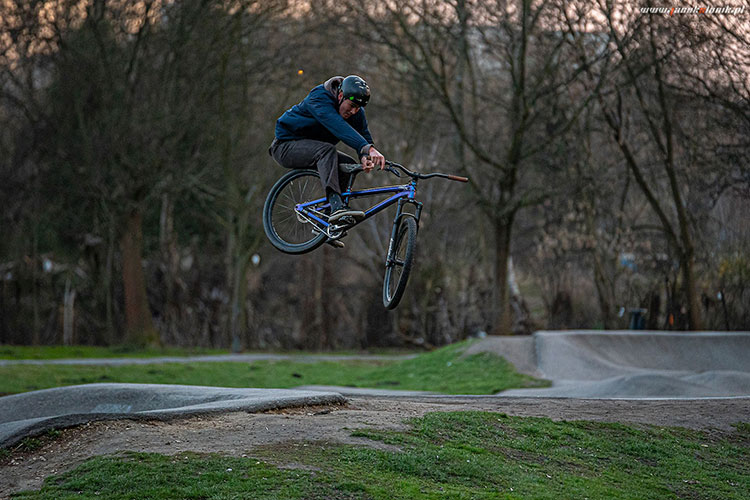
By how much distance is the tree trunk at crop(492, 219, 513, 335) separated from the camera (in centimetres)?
2139

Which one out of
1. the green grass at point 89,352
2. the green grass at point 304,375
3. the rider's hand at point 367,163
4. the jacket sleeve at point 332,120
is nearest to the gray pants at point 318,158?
the jacket sleeve at point 332,120

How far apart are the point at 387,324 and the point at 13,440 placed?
66.9 ft

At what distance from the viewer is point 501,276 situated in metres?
21.6

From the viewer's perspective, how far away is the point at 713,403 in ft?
32.6

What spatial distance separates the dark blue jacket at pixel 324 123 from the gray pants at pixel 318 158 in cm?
10

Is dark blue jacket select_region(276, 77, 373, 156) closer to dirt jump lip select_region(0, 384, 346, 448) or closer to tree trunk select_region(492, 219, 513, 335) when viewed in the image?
dirt jump lip select_region(0, 384, 346, 448)

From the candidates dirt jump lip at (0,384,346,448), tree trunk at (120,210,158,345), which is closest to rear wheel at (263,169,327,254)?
dirt jump lip at (0,384,346,448)

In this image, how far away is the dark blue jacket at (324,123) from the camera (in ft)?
25.7

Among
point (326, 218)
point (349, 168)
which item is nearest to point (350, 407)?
point (326, 218)

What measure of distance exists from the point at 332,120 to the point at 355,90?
1.09ft

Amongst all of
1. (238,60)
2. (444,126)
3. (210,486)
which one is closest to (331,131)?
(210,486)

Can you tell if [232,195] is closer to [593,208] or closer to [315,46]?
[315,46]

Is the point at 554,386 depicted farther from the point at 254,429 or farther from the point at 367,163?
the point at 254,429

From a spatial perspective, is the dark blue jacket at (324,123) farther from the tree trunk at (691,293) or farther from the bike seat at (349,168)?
the tree trunk at (691,293)
